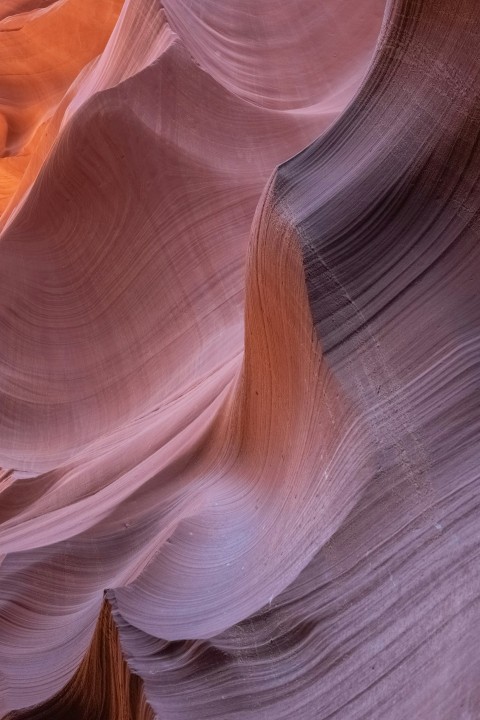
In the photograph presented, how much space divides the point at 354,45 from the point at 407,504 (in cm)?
237

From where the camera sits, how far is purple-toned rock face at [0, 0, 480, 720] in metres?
0.87

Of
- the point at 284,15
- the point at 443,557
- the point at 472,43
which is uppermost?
the point at 284,15

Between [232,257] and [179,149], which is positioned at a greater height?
[179,149]

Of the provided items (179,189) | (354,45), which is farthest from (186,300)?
(354,45)

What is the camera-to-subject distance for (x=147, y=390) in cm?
239

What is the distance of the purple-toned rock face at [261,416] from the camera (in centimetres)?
87

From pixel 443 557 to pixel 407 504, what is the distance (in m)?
0.10

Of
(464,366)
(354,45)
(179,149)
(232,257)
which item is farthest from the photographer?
(354,45)

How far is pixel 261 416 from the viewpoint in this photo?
1394 millimetres

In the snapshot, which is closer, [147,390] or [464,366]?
[464,366]

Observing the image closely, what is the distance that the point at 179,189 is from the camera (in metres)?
2.49

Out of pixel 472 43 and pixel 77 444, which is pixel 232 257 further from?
pixel 472 43

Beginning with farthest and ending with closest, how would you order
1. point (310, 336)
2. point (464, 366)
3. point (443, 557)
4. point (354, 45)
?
point (354, 45) < point (310, 336) < point (464, 366) < point (443, 557)

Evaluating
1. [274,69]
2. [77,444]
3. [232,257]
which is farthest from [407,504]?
[274,69]
